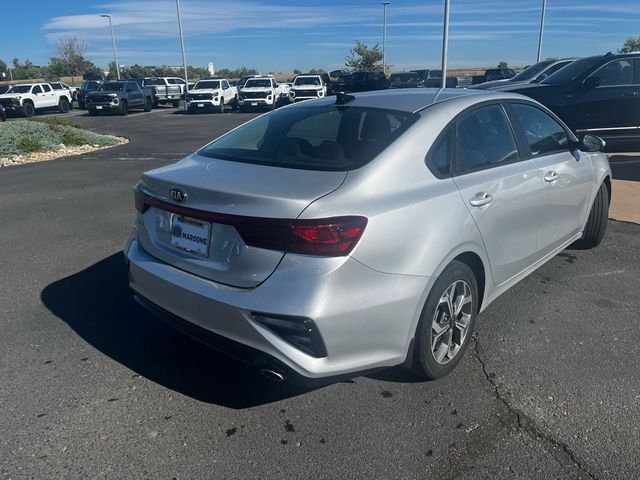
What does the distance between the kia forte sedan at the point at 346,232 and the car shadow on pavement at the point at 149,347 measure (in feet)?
1.45

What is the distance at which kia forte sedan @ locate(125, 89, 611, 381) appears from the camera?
2547 mm

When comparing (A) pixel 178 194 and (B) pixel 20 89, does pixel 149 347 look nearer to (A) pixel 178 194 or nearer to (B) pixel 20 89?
(A) pixel 178 194

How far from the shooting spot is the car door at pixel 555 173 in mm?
4008

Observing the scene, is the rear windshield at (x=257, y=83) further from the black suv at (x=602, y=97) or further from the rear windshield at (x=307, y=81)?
the black suv at (x=602, y=97)

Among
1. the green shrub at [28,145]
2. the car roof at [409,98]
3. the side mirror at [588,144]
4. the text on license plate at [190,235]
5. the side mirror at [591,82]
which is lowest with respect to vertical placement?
the green shrub at [28,145]

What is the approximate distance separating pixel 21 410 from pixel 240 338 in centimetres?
134

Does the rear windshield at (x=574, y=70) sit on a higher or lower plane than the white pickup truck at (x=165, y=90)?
higher

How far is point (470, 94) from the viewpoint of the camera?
3.78 m

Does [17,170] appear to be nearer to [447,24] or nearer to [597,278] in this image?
[597,278]

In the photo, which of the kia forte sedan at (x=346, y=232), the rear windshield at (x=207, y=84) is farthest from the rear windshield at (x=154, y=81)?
the kia forte sedan at (x=346, y=232)

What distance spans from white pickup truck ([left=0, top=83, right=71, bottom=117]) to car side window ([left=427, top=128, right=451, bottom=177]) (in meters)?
29.8

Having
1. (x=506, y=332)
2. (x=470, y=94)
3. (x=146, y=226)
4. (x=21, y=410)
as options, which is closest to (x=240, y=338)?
(x=146, y=226)

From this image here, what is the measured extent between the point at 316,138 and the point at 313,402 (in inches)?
62.4

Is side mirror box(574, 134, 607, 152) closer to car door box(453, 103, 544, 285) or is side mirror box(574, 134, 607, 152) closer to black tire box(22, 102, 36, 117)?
car door box(453, 103, 544, 285)
